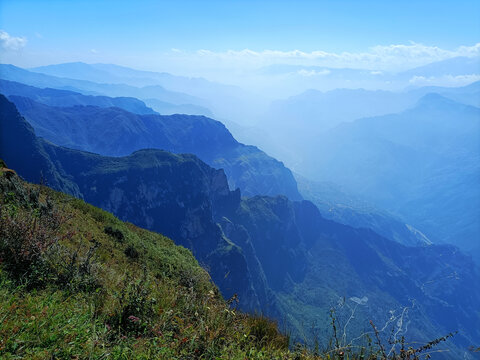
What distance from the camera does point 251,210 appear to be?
18525 centimetres

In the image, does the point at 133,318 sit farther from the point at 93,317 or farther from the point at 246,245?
the point at 246,245

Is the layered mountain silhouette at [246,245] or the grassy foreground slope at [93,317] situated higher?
the grassy foreground slope at [93,317]

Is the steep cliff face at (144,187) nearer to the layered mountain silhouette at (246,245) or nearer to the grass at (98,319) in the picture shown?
the layered mountain silhouette at (246,245)

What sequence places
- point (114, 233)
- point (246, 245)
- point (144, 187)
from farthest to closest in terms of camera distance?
1. point (246, 245)
2. point (144, 187)
3. point (114, 233)

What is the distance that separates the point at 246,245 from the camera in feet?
492

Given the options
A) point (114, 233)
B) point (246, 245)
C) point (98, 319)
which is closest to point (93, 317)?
point (98, 319)

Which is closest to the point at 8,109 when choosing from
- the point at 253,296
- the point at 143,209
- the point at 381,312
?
the point at 143,209

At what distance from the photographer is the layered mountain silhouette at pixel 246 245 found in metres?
114

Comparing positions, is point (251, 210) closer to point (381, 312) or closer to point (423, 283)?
point (381, 312)

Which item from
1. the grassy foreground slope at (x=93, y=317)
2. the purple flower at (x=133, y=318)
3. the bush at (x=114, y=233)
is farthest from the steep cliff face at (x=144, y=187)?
the purple flower at (x=133, y=318)

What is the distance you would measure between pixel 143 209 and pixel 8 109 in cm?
7264

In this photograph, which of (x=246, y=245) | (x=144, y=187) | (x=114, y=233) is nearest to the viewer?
(x=114, y=233)

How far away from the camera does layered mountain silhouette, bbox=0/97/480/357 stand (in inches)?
4477

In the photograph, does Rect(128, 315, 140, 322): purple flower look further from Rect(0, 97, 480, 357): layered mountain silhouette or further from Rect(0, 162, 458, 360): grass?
Rect(0, 97, 480, 357): layered mountain silhouette
